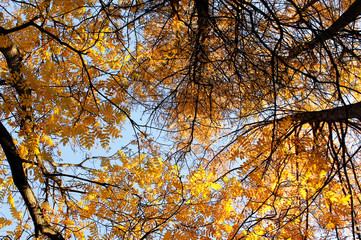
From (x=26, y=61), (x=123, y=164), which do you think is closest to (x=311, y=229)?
(x=123, y=164)

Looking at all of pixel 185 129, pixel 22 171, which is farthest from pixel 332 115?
pixel 22 171

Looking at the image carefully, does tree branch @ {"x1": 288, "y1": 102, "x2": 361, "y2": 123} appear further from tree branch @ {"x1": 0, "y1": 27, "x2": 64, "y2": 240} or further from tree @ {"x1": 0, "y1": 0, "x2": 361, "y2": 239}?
tree branch @ {"x1": 0, "y1": 27, "x2": 64, "y2": 240}

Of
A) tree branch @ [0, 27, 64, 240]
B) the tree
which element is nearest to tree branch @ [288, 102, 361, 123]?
the tree

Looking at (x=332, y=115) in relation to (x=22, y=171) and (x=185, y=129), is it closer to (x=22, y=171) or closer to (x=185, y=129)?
(x=185, y=129)

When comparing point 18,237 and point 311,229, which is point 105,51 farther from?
point 311,229

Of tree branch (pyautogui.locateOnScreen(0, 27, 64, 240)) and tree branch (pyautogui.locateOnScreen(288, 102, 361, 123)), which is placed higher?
tree branch (pyautogui.locateOnScreen(288, 102, 361, 123))

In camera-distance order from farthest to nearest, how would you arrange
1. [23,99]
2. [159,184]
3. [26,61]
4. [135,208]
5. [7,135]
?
[26,61], [159,184], [135,208], [7,135], [23,99]

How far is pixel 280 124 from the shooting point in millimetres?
2857

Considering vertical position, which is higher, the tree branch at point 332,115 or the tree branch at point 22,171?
the tree branch at point 332,115

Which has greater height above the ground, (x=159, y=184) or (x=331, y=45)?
(x=331, y=45)

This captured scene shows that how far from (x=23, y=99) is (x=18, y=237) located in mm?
2260

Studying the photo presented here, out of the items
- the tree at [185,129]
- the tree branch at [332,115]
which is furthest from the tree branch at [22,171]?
the tree branch at [332,115]

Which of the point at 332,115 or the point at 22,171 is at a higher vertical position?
the point at 332,115

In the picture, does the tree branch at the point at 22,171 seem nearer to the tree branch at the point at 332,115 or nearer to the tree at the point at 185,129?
the tree at the point at 185,129
